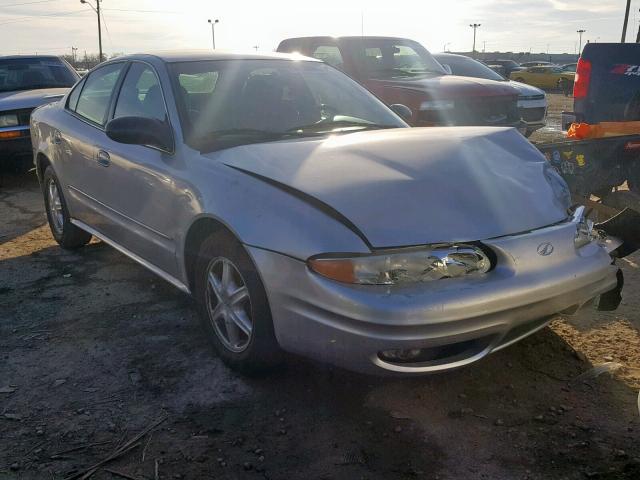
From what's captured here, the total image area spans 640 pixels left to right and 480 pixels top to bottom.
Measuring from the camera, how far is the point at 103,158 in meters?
4.25

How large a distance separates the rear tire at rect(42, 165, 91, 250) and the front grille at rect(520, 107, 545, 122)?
8.01 m

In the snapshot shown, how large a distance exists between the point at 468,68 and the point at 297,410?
10.9m

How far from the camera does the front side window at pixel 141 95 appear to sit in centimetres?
386

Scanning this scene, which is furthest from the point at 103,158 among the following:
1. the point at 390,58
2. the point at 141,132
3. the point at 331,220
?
the point at 390,58

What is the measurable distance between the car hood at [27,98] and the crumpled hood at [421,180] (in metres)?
6.00

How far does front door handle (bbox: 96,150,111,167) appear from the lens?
165 inches

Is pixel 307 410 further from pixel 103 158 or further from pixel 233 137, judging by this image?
pixel 103 158

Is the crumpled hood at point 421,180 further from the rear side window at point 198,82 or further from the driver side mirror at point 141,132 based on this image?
the rear side window at point 198,82

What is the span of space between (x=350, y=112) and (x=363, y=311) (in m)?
1.93

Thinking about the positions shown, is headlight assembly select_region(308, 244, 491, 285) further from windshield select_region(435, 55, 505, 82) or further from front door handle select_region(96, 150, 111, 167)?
windshield select_region(435, 55, 505, 82)

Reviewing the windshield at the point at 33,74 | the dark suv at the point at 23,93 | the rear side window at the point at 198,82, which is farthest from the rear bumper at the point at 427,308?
the windshield at the point at 33,74

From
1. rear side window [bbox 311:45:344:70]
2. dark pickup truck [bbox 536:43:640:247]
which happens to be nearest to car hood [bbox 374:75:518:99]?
rear side window [bbox 311:45:344:70]

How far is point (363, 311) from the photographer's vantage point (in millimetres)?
2488

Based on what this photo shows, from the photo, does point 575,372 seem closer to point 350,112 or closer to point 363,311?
point 363,311
